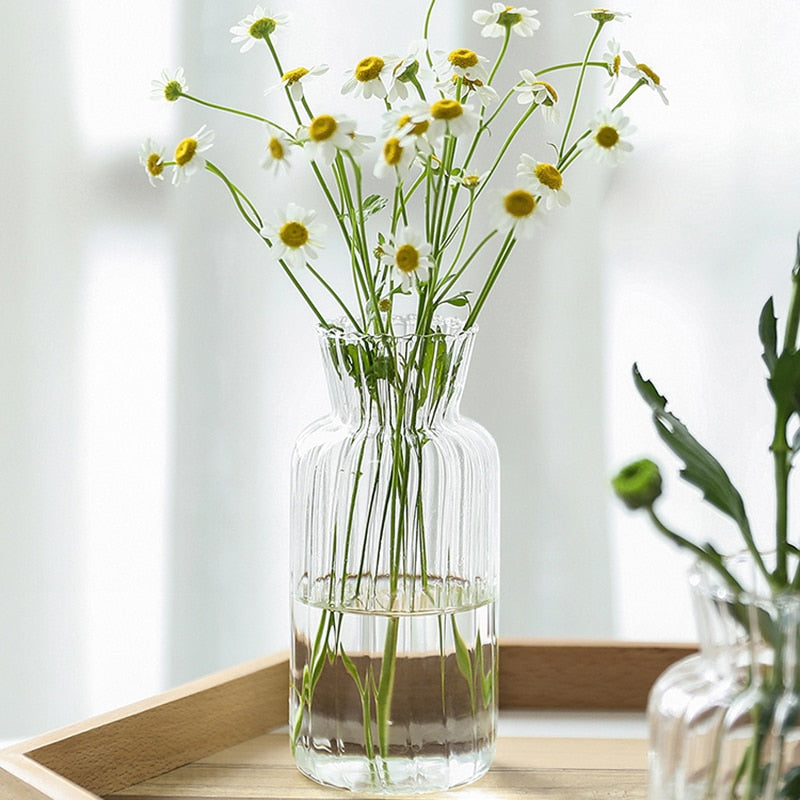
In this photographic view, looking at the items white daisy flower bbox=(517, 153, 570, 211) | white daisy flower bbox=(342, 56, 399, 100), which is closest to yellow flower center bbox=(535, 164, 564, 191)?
white daisy flower bbox=(517, 153, 570, 211)

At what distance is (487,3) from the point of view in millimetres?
1083

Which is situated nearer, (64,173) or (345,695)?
(345,695)

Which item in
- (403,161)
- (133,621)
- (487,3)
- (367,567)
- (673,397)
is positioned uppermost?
(487,3)

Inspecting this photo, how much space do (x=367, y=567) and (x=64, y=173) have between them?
22.2 inches

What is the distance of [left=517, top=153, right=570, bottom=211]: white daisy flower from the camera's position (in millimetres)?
695

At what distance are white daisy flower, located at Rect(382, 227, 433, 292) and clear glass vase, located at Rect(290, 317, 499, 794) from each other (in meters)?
0.07

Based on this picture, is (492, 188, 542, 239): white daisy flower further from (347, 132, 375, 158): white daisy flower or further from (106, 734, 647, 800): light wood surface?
(106, 734, 647, 800): light wood surface

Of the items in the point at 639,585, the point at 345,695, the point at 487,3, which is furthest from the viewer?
the point at 639,585

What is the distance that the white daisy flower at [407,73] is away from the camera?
0.70 meters

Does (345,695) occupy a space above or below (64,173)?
below

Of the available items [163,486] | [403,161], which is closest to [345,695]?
[403,161]

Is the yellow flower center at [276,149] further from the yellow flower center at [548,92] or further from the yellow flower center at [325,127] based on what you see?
the yellow flower center at [548,92]

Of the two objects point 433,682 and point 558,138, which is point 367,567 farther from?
point 558,138

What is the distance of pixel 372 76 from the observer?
0.70 meters
